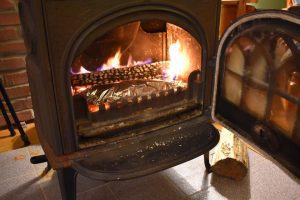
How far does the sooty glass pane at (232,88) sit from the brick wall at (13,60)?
1068mm

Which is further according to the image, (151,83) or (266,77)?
(151,83)

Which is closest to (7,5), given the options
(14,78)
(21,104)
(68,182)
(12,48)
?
(12,48)

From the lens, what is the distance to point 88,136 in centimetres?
99

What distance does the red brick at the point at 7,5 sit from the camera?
1.49 metres

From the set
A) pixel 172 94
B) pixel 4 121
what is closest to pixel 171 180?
pixel 172 94

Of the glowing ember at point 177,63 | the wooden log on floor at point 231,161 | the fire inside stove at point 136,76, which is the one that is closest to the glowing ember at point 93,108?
the fire inside stove at point 136,76

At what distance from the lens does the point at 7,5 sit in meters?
1.50

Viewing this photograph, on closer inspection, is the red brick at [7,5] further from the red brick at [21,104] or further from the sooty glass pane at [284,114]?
the sooty glass pane at [284,114]

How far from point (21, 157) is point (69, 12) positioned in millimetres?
901

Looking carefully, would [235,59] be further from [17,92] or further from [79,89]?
[17,92]

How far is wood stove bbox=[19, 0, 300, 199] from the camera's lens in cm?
84

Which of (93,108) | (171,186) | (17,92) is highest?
(93,108)

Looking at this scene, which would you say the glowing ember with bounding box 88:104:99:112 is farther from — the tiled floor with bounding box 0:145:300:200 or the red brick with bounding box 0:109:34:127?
the red brick with bounding box 0:109:34:127

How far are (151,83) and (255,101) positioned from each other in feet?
1.32
